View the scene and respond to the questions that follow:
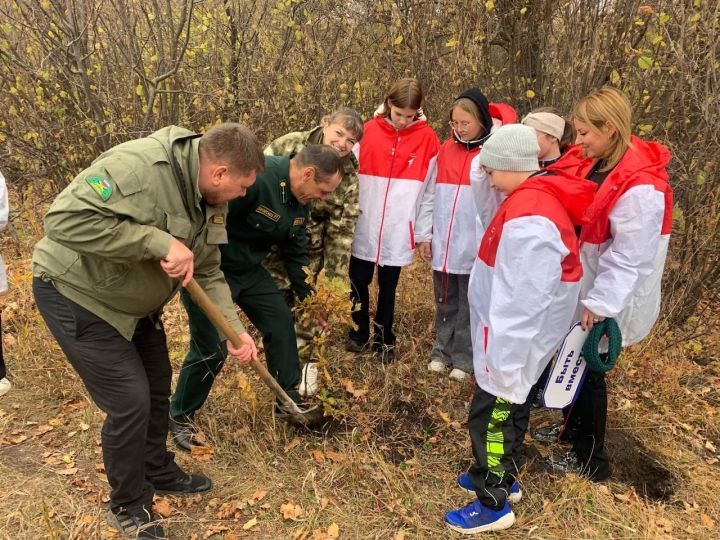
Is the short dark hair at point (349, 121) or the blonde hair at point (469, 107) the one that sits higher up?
the blonde hair at point (469, 107)

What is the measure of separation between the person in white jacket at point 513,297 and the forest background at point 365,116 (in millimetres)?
413

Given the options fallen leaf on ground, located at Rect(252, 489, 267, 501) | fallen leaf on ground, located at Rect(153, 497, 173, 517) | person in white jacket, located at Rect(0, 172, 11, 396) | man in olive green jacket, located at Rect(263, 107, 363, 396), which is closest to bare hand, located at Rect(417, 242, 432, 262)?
man in olive green jacket, located at Rect(263, 107, 363, 396)

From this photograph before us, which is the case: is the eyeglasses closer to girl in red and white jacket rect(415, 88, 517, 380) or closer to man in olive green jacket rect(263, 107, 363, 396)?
girl in red and white jacket rect(415, 88, 517, 380)

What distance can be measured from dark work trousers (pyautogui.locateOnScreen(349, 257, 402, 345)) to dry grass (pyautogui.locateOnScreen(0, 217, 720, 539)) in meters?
0.24

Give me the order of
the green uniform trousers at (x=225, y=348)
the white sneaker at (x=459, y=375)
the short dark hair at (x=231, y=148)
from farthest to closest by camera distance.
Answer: the white sneaker at (x=459, y=375), the green uniform trousers at (x=225, y=348), the short dark hair at (x=231, y=148)

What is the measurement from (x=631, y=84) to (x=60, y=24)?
201 inches

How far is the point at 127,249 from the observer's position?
196 cm

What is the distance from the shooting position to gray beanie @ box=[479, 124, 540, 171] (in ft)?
7.92

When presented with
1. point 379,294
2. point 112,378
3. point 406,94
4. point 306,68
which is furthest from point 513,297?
point 306,68

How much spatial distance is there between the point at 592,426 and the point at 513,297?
1.25 meters

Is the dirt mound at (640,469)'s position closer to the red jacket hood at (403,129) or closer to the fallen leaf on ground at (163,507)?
the red jacket hood at (403,129)

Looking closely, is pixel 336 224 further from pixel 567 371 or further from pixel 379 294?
pixel 567 371

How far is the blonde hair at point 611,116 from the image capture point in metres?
2.54

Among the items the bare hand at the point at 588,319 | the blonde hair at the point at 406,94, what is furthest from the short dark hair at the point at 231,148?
the bare hand at the point at 588,319
